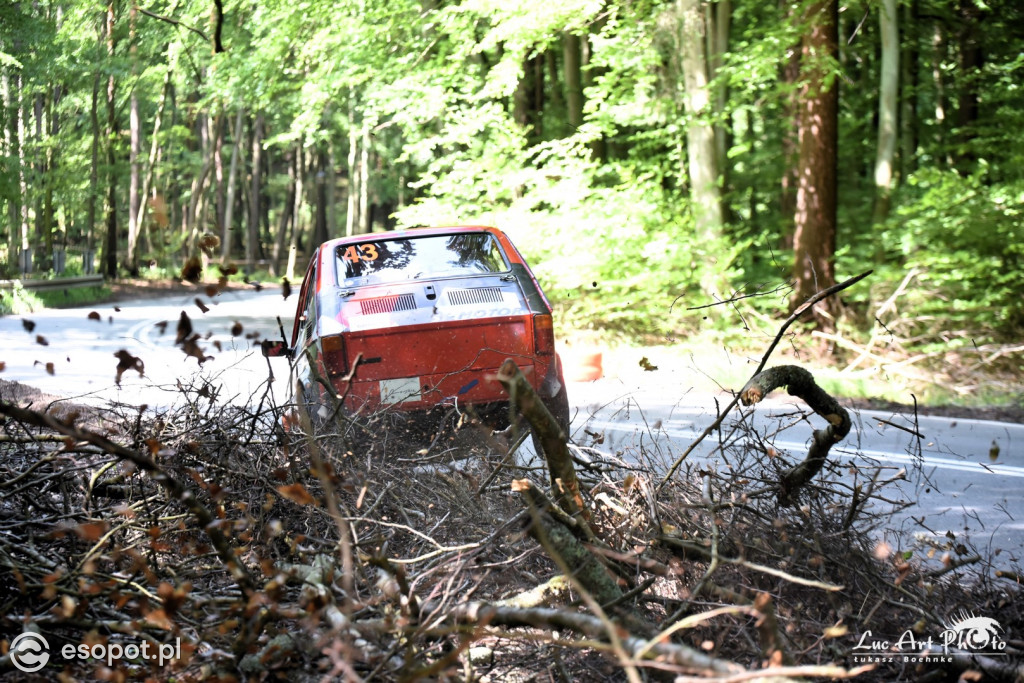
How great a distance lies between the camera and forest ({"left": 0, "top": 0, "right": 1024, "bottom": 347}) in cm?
1383

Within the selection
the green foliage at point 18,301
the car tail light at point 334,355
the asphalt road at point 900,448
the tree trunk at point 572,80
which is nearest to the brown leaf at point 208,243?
the car tail light at point 334,355

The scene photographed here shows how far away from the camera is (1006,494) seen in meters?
6.96

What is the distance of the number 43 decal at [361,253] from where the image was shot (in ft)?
23.8

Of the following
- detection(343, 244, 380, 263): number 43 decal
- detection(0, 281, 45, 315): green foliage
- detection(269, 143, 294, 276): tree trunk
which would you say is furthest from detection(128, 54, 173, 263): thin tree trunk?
detection(343, 244, 380, 263): number 43 decal

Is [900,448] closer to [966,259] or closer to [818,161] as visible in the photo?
[966,259]

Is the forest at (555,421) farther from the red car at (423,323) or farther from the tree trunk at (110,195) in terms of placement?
the red car at (423,323)

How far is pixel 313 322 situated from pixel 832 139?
33.7ft

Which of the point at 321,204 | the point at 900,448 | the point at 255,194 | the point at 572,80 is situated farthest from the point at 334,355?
the point at 321,204

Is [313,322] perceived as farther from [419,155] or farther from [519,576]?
[419,155]

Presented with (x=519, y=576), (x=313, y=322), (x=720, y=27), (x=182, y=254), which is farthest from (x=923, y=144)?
(x=182, y=254)

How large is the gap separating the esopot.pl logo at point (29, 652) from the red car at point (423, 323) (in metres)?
2.68

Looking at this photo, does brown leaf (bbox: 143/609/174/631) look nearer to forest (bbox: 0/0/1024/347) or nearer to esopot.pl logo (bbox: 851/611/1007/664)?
esopot.pl logo (bbox: 851/611/1007/664)

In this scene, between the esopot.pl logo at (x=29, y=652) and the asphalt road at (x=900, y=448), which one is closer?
the esopot.pl logo at (x=29, y=652)

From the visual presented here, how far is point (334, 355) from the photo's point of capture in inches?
250
